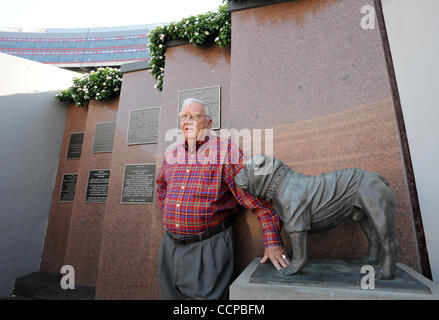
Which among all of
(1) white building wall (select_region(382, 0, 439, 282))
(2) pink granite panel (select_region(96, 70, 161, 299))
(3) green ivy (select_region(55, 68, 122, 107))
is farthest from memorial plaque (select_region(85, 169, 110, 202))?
(1) white building wall (select_region(382, 0, 439, 282))

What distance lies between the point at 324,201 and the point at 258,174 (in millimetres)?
379

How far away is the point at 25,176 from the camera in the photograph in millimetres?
4039

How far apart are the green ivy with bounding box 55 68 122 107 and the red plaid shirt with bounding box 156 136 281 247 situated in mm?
3057

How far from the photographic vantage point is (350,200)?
1208 millimetres

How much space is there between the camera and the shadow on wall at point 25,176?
12.3 ft

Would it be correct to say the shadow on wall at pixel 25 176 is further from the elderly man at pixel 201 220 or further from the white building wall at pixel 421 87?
the white building wall at pixel 421 87

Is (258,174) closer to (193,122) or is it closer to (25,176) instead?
(193,122)

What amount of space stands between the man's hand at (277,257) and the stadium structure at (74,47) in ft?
52.1

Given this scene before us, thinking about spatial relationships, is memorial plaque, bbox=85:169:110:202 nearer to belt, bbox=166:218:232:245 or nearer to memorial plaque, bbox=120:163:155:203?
memorial plaque, bbox=120:163:155:203

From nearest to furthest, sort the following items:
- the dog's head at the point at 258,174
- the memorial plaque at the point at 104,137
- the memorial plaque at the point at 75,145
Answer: the dog's head at the point at 258,174 → the memorial plaque at the point at 104,137 → the memorial plaque at the point at 75,145

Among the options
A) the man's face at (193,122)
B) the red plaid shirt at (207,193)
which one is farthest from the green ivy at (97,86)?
the red plaid shirt at (207,193)

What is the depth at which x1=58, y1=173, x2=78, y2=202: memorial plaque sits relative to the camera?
4296mm

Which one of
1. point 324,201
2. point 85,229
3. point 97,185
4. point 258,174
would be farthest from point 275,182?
point 85,229
